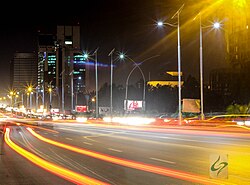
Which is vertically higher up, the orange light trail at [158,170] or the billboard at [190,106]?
the billboard at [190,106]

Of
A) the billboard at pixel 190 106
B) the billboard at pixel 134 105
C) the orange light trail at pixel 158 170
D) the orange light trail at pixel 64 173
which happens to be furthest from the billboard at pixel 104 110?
the orange light trail at pixel 64 173

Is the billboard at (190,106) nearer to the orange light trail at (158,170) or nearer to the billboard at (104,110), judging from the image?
the orange light trail at (158,170)

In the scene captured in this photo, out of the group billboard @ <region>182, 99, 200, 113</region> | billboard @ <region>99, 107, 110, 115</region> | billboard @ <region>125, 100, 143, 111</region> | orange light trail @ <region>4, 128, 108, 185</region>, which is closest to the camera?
orange light trail @ <region>4, 128, 108, 185</region>

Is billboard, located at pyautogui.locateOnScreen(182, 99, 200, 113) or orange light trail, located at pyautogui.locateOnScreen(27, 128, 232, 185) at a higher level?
billboard, located at pyautogui.locateOnScreen(182, 99, 200, 113)

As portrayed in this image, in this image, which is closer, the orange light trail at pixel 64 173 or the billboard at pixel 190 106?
the orange light trail at pixel 64 173

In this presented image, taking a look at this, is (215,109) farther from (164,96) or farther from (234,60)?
(164,96)

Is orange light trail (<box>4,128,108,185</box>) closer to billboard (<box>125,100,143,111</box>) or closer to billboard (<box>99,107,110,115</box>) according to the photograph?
billboard (<box>125,100,143,111</box>)

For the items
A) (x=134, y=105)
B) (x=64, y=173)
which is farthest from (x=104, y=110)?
(x=64, y=173)

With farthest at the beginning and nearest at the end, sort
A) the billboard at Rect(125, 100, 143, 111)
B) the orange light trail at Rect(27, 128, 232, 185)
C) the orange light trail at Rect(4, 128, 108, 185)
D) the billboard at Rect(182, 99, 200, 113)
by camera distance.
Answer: the billboard at Rect(125, 100, 143, 111)
the billboard at Rect(182, 99, 200, 113)
the orange light trail at Rect(27, 128, 232, 185)
the orange light trail at Rect(4, 128, 108, 185)

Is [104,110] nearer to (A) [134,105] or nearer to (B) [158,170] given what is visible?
(A) [134,105]

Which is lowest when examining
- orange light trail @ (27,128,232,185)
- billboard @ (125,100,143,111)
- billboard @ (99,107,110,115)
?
orange light trail @ (27,128,232,185)

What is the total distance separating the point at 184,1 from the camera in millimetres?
43469

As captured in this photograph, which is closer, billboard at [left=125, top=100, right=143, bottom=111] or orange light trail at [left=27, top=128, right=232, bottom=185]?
orange light trail at [left=27, top=128, right=232, bottom=185]

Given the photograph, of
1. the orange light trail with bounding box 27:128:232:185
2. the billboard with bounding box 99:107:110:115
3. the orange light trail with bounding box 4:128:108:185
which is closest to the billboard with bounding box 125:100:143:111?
the billboard with bounding box 99:107:110:115
